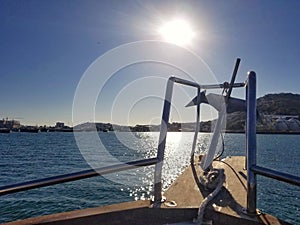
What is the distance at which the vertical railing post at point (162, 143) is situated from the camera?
2.10 metres

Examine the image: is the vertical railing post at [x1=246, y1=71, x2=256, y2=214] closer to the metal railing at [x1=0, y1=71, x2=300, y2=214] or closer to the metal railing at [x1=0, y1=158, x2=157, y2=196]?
the metal railing at [x1=0, y1=71, x2=300, y2=214]

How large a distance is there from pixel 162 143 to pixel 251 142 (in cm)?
71

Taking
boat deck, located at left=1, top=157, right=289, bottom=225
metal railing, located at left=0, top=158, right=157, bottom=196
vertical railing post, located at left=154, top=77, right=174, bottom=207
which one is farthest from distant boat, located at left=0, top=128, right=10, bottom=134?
metal railing, located at left=0, top=158, right=157, bottom=196

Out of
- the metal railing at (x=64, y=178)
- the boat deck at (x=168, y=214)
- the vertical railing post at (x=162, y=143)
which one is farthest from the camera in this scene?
the vertical railing post at (x=162, y=143)

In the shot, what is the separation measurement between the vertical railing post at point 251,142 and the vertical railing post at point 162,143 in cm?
66

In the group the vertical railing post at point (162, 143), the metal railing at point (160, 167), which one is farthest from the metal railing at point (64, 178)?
the vertical railing post at point (162, 143)

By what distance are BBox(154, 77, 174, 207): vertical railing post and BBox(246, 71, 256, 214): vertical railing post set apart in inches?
25.8

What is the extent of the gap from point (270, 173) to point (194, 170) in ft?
5.86

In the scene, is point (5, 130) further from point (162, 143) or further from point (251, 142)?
point (251, 142)

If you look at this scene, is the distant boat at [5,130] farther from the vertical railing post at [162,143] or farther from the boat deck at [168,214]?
the vertical railing post at [162,143]

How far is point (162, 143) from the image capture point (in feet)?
7.18

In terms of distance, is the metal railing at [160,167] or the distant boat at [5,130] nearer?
the metal railing at [160,167]

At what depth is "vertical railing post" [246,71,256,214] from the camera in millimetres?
1800

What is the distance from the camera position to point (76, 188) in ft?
35.9
